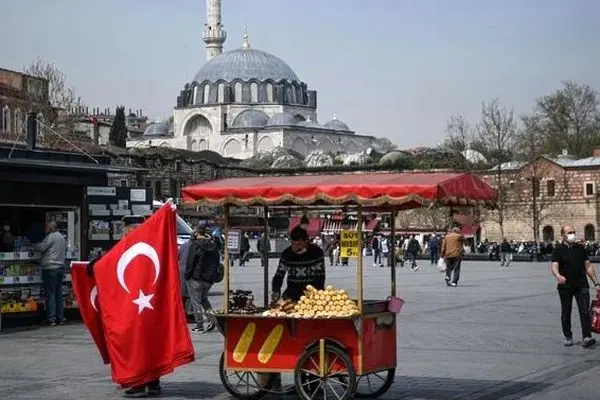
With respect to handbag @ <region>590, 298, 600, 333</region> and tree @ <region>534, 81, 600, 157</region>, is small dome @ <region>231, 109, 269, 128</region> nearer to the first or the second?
tree @ <region>534, 81, 600, 157</region>

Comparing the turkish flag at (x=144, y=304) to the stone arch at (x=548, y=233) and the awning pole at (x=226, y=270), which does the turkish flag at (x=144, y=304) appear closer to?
the awning pole at (x=226, y=270)

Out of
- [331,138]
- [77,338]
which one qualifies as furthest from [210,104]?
[77,338]

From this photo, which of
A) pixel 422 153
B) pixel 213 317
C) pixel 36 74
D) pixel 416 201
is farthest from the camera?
pixel 422 153

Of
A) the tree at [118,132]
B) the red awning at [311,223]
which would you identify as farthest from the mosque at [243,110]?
the red awning at [311,223]

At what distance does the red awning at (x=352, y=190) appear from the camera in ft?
36.3

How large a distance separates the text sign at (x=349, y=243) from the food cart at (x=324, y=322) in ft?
0.25

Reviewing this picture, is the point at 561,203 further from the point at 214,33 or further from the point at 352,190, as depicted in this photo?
the point at 352,190

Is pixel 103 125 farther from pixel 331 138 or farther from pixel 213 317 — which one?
pixel 213 317

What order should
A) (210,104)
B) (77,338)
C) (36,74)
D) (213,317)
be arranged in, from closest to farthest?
(213,317) < (77,338) < (36,74) < (210,104)

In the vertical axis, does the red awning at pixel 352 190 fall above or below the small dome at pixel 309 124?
below

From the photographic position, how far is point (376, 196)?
1117cm

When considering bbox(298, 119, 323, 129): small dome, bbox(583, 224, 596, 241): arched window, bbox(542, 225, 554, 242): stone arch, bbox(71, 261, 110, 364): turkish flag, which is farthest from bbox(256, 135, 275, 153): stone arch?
bbox(71, 261, 110, 364): turkish flag

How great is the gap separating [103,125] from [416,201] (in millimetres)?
140320

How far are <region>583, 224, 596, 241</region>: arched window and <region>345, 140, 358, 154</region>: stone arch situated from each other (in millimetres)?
71274
